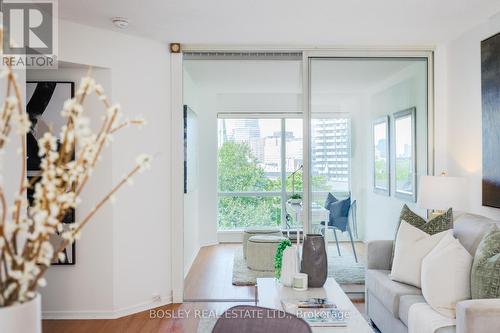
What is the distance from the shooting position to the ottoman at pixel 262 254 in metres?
5.23

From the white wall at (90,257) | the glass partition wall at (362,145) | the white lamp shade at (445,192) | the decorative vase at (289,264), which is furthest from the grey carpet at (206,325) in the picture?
the white lamp shade at (445,192)

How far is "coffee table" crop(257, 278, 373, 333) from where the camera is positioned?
221 centimetres

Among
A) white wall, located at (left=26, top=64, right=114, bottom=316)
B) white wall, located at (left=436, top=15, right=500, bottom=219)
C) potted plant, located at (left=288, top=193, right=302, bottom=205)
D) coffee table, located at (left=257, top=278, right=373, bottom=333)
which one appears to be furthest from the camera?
potted plant, located at (left=288, top=193, right=302, bottom=205)

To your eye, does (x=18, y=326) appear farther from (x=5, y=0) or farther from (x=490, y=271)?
(x=5, y=0)

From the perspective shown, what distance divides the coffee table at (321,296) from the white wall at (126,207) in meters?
1.39

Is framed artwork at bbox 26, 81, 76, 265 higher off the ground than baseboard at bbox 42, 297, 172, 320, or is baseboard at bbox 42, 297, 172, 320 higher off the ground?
framed artwork at bbox 26, 81, 76, 265

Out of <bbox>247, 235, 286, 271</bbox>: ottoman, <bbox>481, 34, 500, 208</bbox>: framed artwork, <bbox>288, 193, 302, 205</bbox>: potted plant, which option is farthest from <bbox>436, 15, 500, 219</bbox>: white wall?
<bbox>288, 193, 302, 205</bbox>: potted plant

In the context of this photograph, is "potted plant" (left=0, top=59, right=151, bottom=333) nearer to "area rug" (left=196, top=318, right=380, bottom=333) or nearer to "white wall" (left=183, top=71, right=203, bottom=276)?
"area rug" (left=196, top=318, right=380, bottom=333)

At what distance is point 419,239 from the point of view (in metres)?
3.06

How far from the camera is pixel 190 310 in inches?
153

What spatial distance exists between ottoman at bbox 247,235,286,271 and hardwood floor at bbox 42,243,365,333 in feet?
1.07

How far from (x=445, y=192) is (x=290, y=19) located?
1.91 m

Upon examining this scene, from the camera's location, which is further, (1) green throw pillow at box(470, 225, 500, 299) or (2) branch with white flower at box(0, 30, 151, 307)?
(1) green throw pillow at box(470, 225, 500, 299)

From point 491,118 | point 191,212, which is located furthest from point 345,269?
point 191,212
